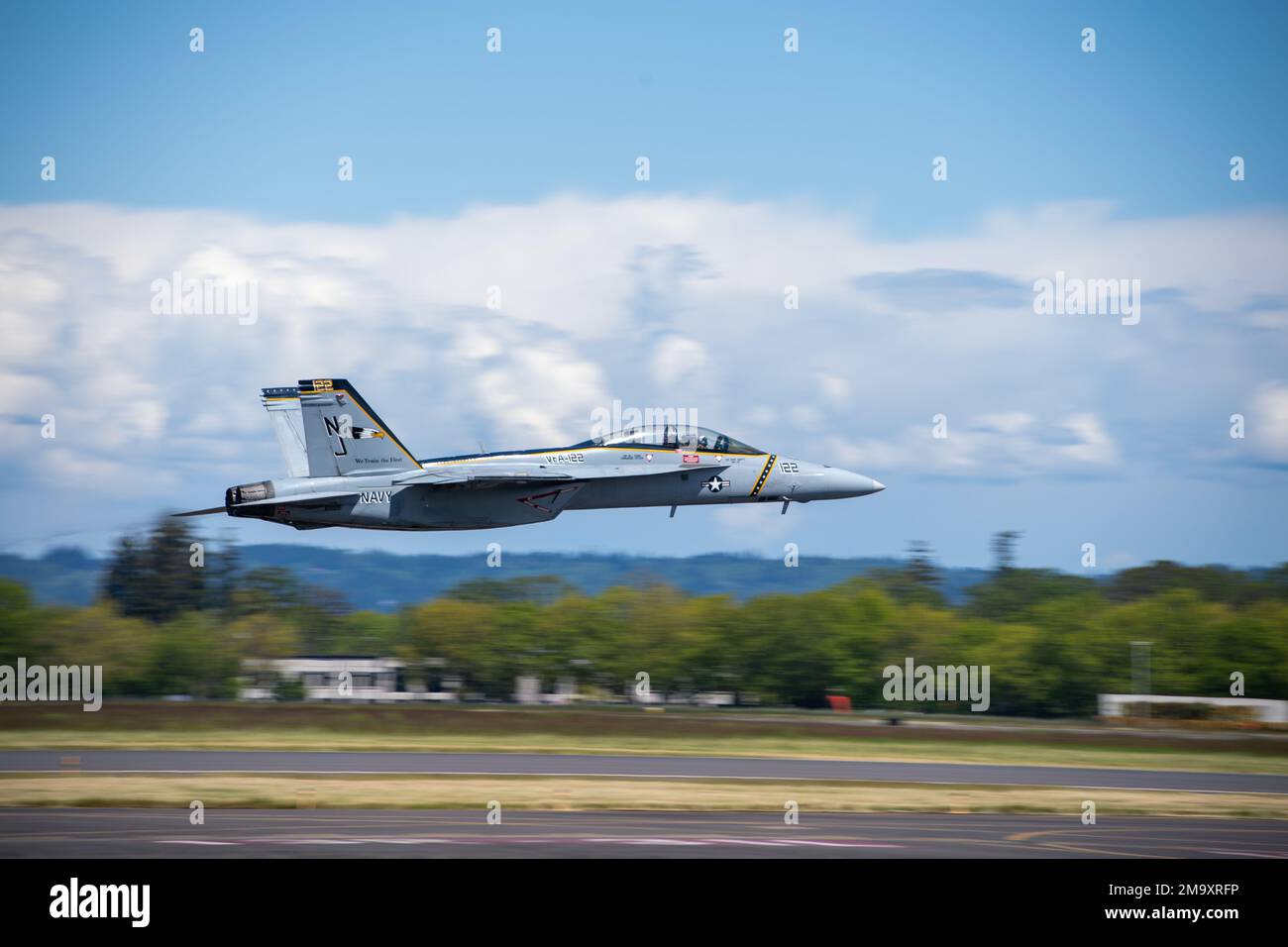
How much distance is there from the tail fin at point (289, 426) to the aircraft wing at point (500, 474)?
11.3 ft

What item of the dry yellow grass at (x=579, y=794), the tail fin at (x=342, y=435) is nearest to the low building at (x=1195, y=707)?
the dry yellow grass at (x=579, y=794)

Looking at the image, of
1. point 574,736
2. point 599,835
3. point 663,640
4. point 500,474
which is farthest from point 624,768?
point 663,640

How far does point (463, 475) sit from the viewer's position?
1227 inches

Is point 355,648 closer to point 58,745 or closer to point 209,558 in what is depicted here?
point 209,558

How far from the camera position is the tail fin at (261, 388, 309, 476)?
33.4m

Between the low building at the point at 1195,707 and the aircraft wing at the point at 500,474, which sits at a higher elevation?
the aircraft wing at the point at 500,474

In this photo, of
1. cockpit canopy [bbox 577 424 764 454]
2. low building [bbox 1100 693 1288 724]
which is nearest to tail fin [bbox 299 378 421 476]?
cockpit canopy [bbox 577 424 764 454]

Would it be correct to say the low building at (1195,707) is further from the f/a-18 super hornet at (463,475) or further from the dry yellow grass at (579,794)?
the f/a-18 super hornet at (463,475)

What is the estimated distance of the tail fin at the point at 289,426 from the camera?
3341 centimetres

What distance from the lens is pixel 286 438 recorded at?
33.4 meters

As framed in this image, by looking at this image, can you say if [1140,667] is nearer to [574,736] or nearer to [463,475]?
[574,736]

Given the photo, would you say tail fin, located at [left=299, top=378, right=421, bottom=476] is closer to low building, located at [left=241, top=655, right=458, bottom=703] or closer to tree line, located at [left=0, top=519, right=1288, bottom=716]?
low building, located at [left=241, top=655, right=458, bottom=703]

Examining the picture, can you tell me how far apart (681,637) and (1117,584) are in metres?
39.7
